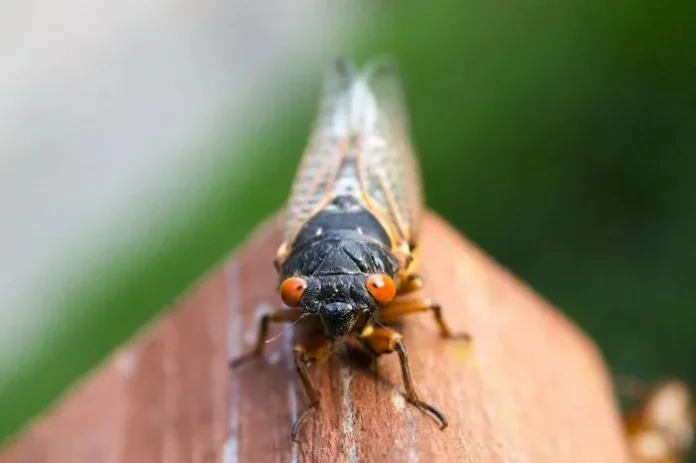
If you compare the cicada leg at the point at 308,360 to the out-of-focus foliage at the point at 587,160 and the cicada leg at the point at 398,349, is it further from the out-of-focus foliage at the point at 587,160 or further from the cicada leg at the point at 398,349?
the out-of-focus foliage at the point at 587,160

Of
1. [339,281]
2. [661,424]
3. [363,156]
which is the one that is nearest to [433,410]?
[339,281]

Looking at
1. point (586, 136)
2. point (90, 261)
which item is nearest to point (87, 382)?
point (586, 136)

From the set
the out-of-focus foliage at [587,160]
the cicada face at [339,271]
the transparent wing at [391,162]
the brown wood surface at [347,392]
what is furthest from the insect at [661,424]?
the cicada face at [339,271]

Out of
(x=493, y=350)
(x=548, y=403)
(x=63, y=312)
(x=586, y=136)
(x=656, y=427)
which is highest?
(x=493, y=350)

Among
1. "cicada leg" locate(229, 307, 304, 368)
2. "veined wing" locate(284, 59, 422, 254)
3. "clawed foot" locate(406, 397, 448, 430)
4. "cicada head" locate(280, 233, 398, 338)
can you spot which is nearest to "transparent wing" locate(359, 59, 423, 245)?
"veined wing" locate(284, 59, 422, 254)

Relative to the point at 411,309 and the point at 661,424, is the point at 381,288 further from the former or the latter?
the point at 661,424

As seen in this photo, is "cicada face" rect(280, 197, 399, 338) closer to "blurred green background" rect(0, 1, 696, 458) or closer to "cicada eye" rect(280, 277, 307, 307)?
"cicada eye" rect(280, 277, 307, 307)

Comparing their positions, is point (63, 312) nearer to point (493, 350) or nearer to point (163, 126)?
point (163, 126)
